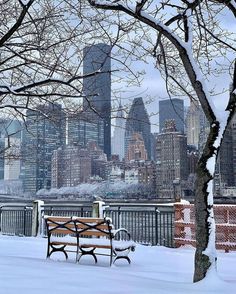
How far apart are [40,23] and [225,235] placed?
711cm

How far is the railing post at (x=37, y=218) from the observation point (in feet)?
49.2

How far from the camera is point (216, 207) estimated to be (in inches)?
456

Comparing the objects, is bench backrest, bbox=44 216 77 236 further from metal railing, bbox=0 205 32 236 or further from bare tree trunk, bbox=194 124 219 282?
metal railing, bbox=0 205 32 236

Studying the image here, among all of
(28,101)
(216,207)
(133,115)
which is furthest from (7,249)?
(216,207)

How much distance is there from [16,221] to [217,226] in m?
8.22

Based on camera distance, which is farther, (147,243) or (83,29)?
(147,243)

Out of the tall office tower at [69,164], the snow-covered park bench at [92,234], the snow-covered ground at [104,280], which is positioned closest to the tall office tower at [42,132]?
the tall office tower at [69,164]

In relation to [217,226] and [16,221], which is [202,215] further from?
[16,221]

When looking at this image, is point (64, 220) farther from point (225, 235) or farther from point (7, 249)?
point (225, 235)

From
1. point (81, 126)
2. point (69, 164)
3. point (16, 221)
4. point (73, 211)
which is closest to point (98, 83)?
point (81, 126)

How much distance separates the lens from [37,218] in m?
15.1

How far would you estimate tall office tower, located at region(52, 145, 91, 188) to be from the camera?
938 inches

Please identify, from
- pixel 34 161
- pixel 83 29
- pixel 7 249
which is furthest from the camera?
pixel 34 161

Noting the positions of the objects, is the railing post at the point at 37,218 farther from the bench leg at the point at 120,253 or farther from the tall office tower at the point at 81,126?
the bench leg at the point at 120,253
